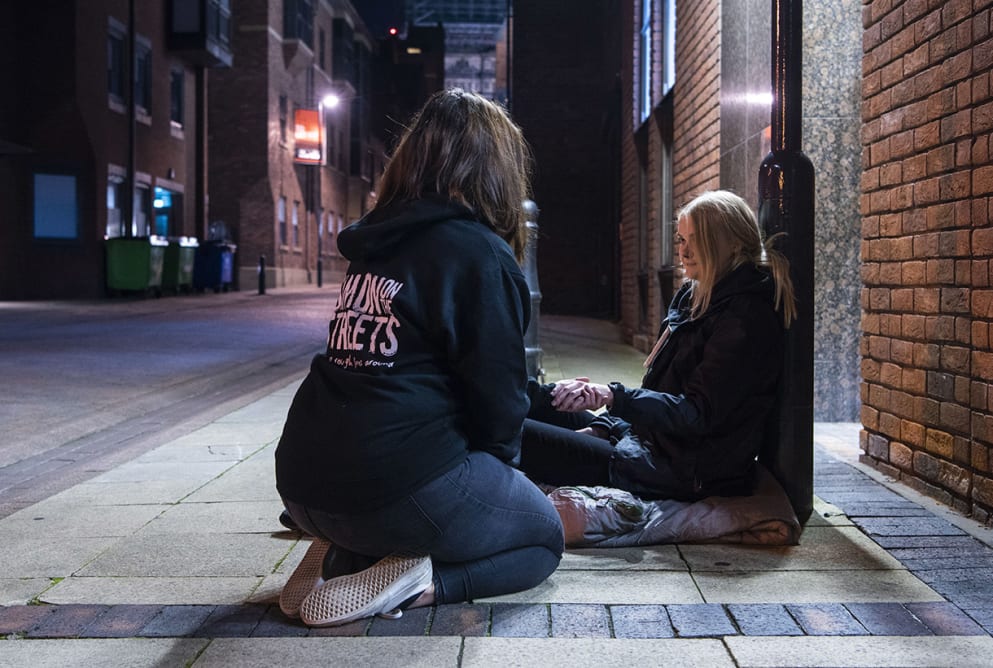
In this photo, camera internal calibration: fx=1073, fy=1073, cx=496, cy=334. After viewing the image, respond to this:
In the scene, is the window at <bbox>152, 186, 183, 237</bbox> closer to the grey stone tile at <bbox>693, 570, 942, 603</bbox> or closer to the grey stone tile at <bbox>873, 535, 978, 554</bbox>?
the grey stone tile at <bbox>873, 535, 978, 554</bbox>

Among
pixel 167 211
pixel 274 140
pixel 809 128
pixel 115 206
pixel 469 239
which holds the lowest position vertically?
pixel 469 239

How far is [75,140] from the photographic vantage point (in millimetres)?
24469

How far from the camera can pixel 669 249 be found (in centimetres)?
1123

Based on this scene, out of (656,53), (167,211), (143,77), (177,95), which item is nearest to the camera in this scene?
(656,53)

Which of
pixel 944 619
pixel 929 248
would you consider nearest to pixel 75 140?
pixel 929 248

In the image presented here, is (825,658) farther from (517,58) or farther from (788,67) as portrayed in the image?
(517,58)

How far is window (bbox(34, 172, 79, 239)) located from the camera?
24.3 metres

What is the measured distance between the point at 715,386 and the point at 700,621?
3.28ft

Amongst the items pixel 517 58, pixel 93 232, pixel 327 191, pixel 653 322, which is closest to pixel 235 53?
pixel 327 191

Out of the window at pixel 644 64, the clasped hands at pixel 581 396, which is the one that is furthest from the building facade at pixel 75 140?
the clasped hands at pixel 581 396

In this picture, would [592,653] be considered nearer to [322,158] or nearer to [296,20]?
[296,20]

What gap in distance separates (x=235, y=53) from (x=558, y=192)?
19182 millimetres

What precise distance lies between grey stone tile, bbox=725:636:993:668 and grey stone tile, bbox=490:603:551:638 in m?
0.52

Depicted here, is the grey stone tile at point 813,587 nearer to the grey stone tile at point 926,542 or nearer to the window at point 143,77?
the grey stone tile at point 926,542
